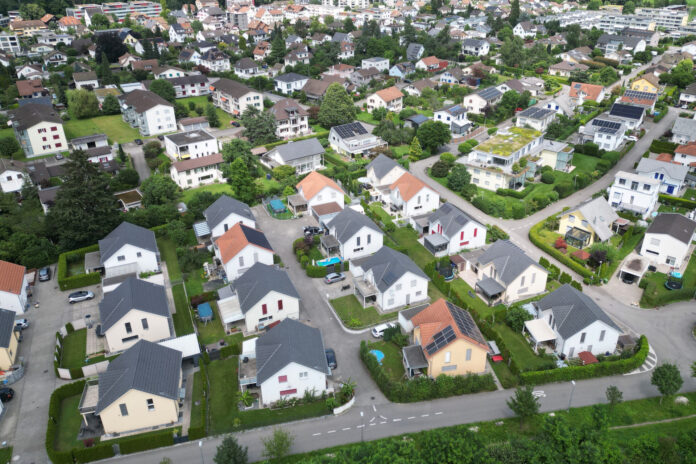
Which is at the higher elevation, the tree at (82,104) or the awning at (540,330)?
the tree at (82,104)

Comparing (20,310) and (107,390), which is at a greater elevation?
A: (107,390)

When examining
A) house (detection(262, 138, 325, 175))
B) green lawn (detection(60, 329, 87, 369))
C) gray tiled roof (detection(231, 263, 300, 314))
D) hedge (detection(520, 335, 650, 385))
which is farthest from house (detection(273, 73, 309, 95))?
hedge (detection(520, 335, 650, 385))

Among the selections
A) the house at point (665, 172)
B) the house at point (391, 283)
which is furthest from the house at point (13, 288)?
the house at point (665, 172)

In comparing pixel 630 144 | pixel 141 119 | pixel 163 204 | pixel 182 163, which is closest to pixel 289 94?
pixel 141 119

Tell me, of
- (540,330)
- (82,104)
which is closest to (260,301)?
(540,330)

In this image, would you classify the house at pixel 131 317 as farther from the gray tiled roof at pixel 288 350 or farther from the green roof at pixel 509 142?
the green roof at pixel 509 142

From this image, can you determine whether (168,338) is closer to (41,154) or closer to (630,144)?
(41,154)

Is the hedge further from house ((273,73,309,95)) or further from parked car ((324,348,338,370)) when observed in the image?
house ((273,73,309,95))
